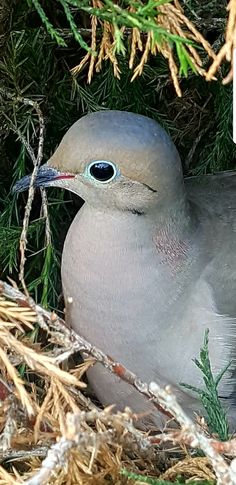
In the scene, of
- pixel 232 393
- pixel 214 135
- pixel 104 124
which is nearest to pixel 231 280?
pixel 232 393

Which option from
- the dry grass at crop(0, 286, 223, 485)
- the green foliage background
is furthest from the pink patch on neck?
the dry grass at crop(0, 286, 223, 485)

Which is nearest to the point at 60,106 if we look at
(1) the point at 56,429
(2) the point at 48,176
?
(2) the point at 48,176

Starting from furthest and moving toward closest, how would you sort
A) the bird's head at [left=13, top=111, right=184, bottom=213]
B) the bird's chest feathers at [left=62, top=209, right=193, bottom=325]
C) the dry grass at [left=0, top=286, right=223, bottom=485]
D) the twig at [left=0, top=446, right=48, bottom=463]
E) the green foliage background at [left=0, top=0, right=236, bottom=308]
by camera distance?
the green foliage background at [left=0, top=0, right=236, bottom=308] → the bird's chest feathers at [left=62, top=209, right=193, bottom=325] → the bird's head at [left=13, top=111, right=184, bottom=213] → the twig at [left=0, top=446, right=48, bottom=463] → the dry grass at [left=0, top=286, right=223, bottom=485]

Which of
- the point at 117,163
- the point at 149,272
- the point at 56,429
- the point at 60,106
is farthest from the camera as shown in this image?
the point at 60,106

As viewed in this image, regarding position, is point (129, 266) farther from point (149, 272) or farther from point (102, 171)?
point (102, 171)

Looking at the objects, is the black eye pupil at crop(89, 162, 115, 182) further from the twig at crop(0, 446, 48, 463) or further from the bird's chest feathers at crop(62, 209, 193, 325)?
the twig at crop(0, 446, 48, 463)

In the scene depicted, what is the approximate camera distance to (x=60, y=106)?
167cm

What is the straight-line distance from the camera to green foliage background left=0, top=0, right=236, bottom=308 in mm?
1521

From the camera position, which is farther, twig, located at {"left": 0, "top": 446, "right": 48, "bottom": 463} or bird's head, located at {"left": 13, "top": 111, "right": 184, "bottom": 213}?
bird's head, located at {"left": 13, "top": 111, "right": 184, "bottom": 213}

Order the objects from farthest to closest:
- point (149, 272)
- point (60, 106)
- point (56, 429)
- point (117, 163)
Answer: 1. point (60, 106)
2. point (149, 272)
3. point (117, 163)
4. point (56, 429)

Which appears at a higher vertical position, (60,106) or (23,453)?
(60,106)

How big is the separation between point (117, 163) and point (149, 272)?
0.71ft

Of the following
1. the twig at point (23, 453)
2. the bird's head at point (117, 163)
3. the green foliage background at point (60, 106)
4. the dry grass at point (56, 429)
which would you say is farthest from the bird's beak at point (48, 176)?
the twig at point (23, 453)

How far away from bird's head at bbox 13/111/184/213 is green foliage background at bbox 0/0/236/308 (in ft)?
0.80
